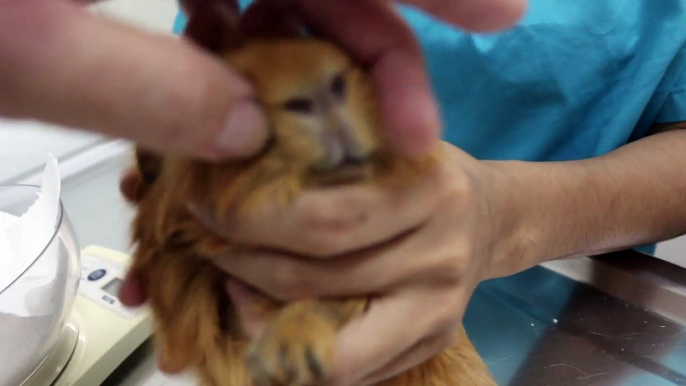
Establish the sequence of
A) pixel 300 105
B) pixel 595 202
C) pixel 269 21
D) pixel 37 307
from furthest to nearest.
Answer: pixel 595 202 < pixel 37 307 < pixel 269 21 < pixel 300 105

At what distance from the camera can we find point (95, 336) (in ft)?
2.97

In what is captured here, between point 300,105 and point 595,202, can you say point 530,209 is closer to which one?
point 595,202

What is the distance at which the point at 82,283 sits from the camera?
3.33 feet

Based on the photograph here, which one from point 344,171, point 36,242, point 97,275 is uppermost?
point 344,171

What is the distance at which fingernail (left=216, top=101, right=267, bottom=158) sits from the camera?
388 millimetres

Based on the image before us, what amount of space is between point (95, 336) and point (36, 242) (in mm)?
183

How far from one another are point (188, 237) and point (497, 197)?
39 cm

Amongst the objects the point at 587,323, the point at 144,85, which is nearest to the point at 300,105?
the point at 144,85

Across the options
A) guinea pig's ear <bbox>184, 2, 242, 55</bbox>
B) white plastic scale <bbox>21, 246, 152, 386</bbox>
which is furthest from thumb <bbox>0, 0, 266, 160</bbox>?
white plastic scale <bbox>21, 246, 152, 386</bbox>

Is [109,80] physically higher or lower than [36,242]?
higher

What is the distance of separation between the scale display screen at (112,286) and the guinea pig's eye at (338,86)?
2.33ft

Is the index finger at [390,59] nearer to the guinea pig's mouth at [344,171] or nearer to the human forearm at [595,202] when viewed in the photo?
the guinea pig's mouth at [344,171]

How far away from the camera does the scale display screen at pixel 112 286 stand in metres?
1.00

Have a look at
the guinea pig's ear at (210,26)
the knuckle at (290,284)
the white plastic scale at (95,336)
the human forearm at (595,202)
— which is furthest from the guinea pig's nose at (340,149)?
the white plastic scale at (95,336)
